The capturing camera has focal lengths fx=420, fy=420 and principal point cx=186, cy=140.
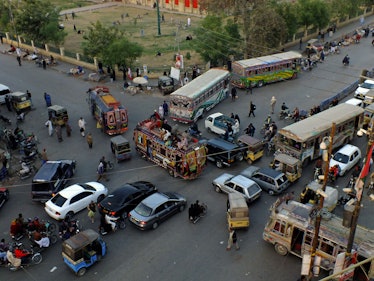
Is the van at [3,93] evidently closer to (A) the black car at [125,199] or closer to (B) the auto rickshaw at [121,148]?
(B) the auto rickshaw at [121,148]

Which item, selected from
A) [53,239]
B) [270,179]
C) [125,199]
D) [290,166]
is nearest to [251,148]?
[290,166]

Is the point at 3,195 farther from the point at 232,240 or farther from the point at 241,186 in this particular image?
the point at 241,186

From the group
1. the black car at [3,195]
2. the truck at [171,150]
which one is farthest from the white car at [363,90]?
the black car at [3,195]

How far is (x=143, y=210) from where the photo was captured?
20750 mm

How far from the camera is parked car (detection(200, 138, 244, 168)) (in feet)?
84.7

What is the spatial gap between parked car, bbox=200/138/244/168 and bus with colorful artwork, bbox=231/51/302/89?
13.0m

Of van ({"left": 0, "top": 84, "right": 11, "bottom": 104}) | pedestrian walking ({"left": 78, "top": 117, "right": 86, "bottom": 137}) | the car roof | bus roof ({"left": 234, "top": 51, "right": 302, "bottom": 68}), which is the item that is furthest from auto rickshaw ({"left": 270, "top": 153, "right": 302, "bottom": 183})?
van ({"left": 0, "top": 84, "right": 11, "bottom": 104})

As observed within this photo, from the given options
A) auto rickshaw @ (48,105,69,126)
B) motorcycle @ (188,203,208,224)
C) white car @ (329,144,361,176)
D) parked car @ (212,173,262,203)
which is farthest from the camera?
auto rickshaw @ (48,105,69,126)

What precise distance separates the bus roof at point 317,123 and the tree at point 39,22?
33366 millimetres

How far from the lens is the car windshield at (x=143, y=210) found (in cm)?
2059

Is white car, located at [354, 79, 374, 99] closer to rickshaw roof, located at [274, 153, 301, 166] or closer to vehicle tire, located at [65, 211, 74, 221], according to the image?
rickshaw roof, located at [274, 153, 301, 166]

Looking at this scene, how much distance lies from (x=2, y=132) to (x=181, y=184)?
14.0m

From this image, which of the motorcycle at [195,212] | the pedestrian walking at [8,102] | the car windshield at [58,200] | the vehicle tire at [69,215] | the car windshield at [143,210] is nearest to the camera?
the car windshield at [143,210]

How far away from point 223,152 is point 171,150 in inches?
130
